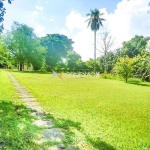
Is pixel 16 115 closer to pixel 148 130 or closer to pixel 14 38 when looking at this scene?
pixel 148 130

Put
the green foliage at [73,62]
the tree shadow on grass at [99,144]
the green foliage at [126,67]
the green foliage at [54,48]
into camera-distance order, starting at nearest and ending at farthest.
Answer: the tree shadow on grass at [99,144], the green foliage at [126,67], the green foliage at [73,62], the green foliage at [54,48]

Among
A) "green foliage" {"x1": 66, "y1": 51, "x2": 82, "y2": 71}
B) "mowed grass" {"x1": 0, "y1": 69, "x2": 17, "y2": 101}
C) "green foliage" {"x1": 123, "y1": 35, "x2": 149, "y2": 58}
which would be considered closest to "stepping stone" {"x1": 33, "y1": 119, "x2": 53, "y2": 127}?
"mowed grass" {"x1": 0, "y1": 69, "x2": 17, "y2": 101}

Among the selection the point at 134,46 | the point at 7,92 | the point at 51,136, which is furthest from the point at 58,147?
the point at 134,46

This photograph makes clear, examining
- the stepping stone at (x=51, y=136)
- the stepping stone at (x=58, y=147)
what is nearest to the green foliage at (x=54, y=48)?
the stepping stone at (x=51, y=136)

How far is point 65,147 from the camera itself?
146 inches

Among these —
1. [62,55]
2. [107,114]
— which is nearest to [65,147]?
[107,114]

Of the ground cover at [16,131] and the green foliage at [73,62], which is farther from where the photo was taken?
the green foliage at [73,62]

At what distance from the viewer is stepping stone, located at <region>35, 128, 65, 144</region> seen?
397cm

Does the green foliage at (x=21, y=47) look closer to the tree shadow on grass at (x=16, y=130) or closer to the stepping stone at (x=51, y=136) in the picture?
the tree shadow on grass at (x=16, y=130)

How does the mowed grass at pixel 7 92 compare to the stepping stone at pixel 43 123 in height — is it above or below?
above

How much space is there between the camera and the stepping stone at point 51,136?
3.97m

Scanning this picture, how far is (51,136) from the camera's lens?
13.8 ft

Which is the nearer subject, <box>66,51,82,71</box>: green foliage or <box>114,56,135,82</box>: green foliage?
<box>114,56,135,82</box>: green foliage

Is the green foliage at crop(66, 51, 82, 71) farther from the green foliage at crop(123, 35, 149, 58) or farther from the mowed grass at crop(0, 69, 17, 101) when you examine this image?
the mowed grass at crop(0, 69, 17, 101)
